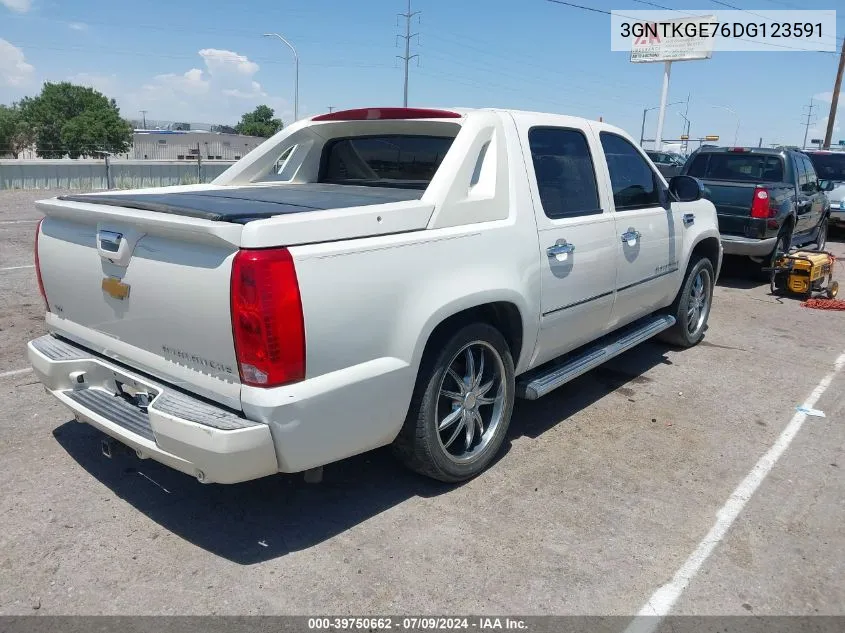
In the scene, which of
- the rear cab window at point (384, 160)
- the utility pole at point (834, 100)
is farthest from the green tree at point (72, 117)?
the rear cab window at point (384, 160)

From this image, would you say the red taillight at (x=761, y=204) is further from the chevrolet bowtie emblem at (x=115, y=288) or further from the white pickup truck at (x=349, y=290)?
the chevrolet bowtie emblem at (x=115, y=288)

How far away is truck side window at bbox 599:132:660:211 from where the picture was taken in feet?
15.9

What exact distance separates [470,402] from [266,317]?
1.49m

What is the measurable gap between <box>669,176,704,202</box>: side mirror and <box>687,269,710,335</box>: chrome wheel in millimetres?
925

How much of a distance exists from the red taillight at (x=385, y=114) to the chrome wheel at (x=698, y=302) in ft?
10.7

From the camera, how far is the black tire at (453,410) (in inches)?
134

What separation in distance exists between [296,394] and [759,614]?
81.8 inches

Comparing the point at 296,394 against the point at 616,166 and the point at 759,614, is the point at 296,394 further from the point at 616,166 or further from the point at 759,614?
the point at 616,166

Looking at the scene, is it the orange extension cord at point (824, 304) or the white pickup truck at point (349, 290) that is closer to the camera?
the white pickup truck at point (349, 290)

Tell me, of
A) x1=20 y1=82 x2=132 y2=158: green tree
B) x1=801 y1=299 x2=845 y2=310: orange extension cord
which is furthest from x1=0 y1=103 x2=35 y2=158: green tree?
x1=801 y1=299 x2=845 y2=310: orange extension cord

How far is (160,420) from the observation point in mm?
2830

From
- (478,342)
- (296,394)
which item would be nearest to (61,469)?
(296,394)

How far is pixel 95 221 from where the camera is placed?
3.29 meters

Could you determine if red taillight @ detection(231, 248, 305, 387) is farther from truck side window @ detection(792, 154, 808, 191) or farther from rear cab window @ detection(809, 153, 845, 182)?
rear cab window @ detection(809, 153, 845, 182)
